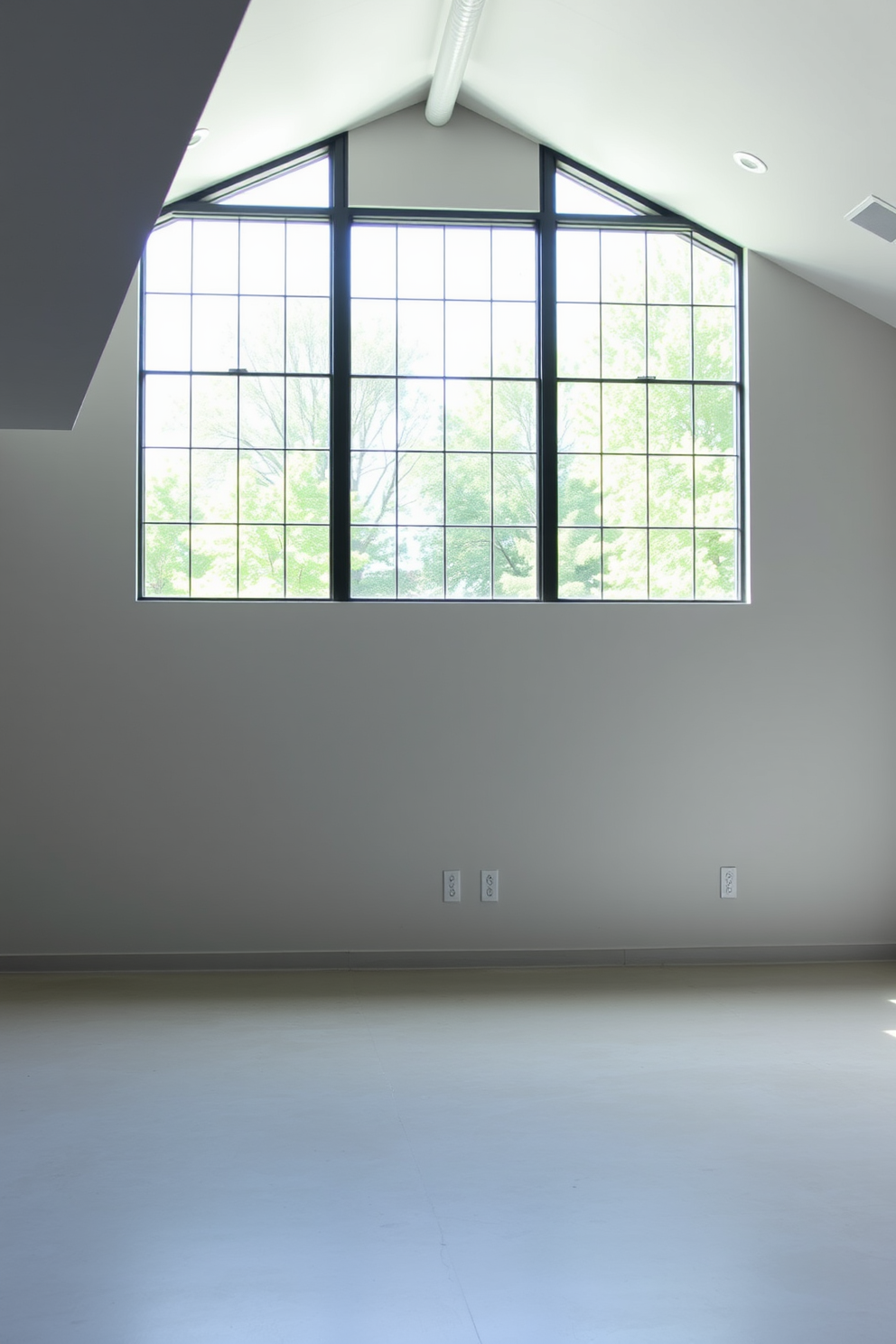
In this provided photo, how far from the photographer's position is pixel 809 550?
5.97 metres

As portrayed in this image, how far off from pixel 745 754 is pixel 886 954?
119cm

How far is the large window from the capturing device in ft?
18.9

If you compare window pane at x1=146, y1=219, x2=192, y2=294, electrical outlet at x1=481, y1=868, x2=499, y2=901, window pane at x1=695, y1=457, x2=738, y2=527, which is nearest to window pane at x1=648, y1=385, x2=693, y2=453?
window pane at x1=695, y1=457, x2=738, y2=527

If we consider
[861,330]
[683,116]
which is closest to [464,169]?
[683,116]

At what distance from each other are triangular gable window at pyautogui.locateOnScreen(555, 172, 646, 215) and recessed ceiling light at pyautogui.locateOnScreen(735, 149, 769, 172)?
0.86 m

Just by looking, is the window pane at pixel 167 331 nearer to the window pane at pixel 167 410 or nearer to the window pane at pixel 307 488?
the window pane at pixel 167 410

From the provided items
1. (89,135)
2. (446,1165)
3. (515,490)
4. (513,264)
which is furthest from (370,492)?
(89,135)

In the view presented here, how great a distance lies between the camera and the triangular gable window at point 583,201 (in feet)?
19.6

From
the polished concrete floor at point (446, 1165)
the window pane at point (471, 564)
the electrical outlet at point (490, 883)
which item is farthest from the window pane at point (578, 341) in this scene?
the polished concrete floor at point (446, 1165)

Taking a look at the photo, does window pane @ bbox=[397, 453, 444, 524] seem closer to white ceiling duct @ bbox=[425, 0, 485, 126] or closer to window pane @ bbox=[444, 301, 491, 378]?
window pane @ bbox=[444, 301, 491, 378]

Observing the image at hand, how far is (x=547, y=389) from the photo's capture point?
19.4 ft

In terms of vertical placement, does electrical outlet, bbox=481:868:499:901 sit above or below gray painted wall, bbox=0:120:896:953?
below

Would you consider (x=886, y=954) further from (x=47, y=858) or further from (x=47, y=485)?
(x=47, y=485)

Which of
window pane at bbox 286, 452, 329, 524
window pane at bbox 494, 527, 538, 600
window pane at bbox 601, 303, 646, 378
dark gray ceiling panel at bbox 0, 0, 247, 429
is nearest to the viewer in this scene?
dark gray ceiling panel at bbox 0, 0, 247, 429
